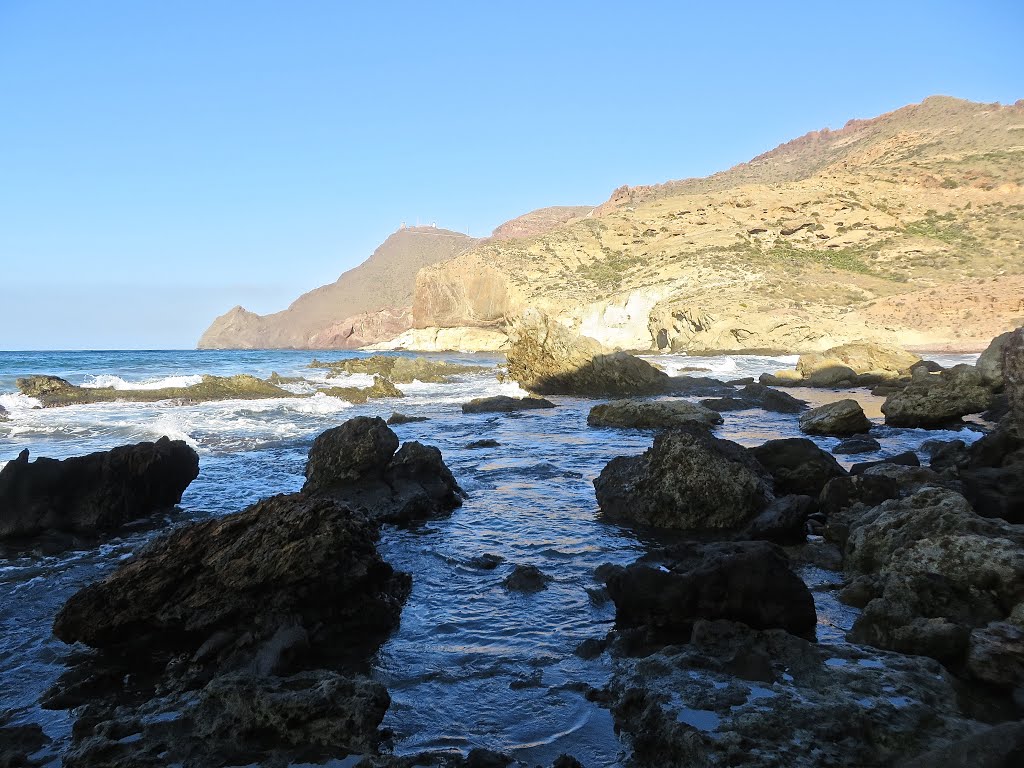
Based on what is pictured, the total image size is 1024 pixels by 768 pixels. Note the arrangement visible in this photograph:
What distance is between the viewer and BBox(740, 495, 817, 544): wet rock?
662cm

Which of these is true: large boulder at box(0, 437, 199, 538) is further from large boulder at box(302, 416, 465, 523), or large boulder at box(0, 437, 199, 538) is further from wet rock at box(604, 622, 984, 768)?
wet rock at box(604, 622, 984, 768)

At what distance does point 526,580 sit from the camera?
5.57 metres

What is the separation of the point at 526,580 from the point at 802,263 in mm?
65951

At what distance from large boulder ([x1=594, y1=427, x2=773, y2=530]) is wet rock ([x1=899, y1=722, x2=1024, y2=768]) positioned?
491 cm

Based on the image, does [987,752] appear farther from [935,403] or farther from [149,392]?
[149,392]

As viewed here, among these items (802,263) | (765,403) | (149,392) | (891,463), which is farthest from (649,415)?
(802,263)

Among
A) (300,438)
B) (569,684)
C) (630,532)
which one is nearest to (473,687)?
(569,684)

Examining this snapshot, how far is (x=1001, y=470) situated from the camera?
272 inches

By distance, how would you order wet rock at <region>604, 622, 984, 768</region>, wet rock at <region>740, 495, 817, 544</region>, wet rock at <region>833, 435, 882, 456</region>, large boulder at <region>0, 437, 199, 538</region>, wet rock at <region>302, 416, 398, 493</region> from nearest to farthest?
wet rock at <region>604, 622, 984, 768</region>, wet rock at <region>740, 495, 817, 544</region>, large boulder at <region>0, 437, 199, 538</region>, wet rock at <region>302, 416, 398, 493</region>, wet rock at <region>833, 435, 882, 456</region>

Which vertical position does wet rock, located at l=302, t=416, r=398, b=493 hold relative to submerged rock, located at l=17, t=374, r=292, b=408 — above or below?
below

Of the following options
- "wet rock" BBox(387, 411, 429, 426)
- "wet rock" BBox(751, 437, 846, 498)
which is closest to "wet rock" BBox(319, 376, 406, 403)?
"wet rock" BBox(387, 411, 429, 426)

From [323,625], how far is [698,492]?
14.5 feet

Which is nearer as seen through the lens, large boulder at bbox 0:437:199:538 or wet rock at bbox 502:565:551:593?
wet rock at bbox 502:565:551:593

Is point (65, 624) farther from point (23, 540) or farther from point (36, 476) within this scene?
point (36, 476)
